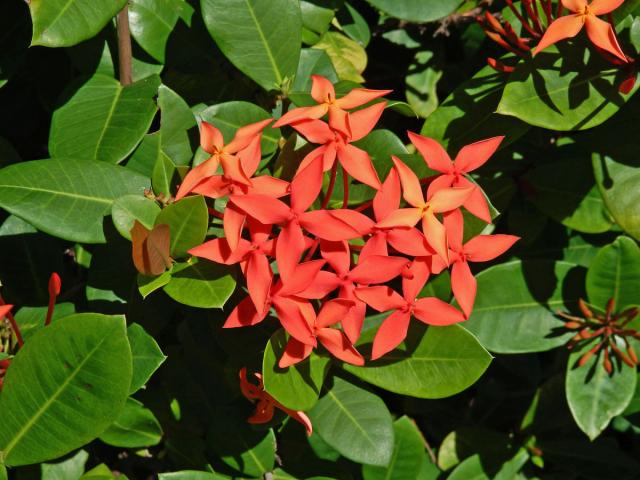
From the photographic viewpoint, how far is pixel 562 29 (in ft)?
3.86

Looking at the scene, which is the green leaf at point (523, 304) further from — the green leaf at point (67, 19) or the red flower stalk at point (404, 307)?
the green leaf at point (67, 19)

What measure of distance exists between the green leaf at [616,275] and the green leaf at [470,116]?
302mm

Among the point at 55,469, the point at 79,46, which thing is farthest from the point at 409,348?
the point at 79,46

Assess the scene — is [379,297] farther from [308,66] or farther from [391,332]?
[308,66]

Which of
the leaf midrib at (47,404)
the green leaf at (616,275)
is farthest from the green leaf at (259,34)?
the green leaf at (616,275)

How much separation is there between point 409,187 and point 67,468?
2.90 ft

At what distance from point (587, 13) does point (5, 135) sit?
1.20 m

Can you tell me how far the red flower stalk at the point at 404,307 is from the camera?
45.1 inches

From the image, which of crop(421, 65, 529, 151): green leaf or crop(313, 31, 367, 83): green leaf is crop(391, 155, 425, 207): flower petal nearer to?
crop(421, 65, 529, 151): green leaf

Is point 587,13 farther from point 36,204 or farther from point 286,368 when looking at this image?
point 36,204

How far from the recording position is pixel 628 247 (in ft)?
5.02

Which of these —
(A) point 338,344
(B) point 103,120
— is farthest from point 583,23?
(B) point 103,120

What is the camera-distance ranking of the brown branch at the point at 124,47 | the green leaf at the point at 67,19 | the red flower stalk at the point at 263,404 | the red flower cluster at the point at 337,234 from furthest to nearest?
the brown branch at the point at 124,47
the red flower stalk at the point at 263,404
the green leaf at the point at 67,19
the red flower cluster at the point at 337,234

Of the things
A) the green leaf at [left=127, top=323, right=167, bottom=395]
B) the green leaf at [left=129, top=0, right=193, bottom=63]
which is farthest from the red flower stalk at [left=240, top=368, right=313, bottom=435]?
the green leaf at [left=129, top=0, right=193, bottom=63]
